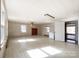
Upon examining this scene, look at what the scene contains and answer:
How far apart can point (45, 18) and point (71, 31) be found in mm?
3614

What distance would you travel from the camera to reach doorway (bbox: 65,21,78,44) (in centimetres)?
716

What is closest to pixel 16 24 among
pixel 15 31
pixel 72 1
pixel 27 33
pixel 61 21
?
pixel 15 31

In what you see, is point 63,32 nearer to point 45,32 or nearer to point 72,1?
point 72,1

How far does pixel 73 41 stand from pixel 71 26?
133 centimetres

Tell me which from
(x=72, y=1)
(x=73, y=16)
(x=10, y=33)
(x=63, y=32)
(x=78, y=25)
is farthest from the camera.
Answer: (x=10, y=33)

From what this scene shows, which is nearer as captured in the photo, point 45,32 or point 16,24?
point 16,24

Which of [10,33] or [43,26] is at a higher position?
[43,26]

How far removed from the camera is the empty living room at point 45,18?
4.24 meters

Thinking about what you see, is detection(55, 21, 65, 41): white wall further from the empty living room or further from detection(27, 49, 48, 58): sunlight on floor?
detection(27, 49, 48, 58): sunlight on floor

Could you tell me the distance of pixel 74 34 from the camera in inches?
292

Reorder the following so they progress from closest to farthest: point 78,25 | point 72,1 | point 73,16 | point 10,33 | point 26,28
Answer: point 72,1 → point 78,25 → point 73,16 → point 10,33 → point 26,28

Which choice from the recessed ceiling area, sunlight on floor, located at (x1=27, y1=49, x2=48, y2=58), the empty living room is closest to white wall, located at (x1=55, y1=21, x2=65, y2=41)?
the empty living room

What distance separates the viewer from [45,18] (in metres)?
10.2

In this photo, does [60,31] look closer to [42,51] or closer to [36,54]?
[42,51]
